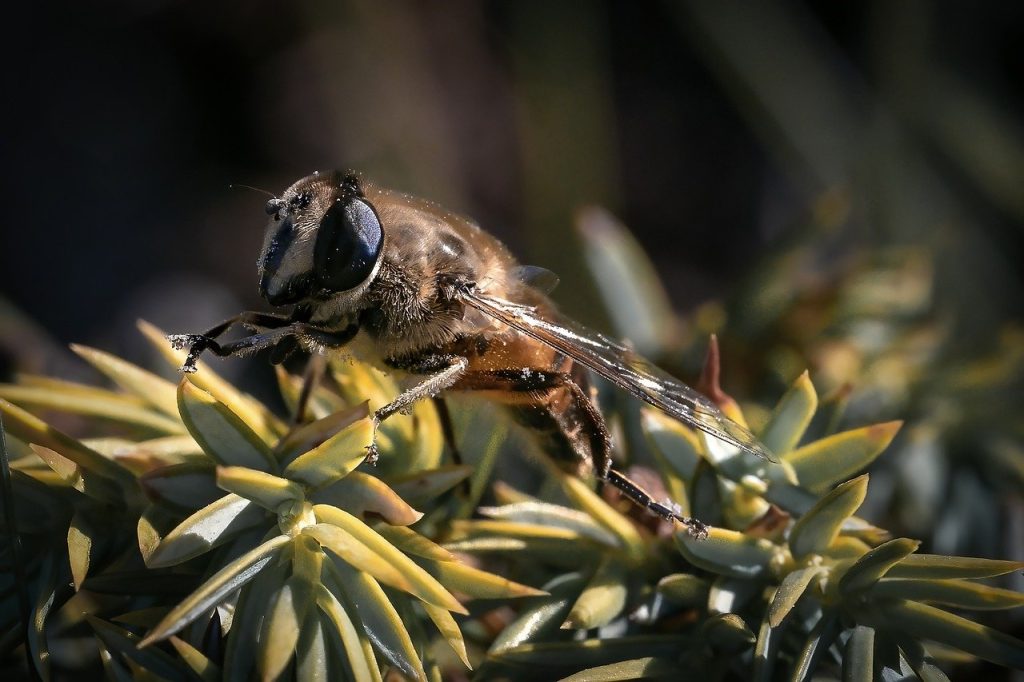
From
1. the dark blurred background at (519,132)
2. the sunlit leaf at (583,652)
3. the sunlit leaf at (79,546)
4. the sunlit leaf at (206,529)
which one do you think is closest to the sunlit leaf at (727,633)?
the sunlit leaf at (583,652)

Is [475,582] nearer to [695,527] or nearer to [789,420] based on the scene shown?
[695,527]

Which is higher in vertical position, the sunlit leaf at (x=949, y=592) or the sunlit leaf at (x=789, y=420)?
the sunlit leaf at (x=789, y=420)

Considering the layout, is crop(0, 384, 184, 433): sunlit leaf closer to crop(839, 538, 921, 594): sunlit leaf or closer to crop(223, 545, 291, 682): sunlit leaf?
crop(223, 545, 291, 682): sunlit leaf

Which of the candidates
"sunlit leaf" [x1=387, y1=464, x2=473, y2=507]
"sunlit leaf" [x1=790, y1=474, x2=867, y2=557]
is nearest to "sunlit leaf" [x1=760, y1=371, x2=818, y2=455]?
"sunlit leaf" [x1=790, y1=474, x2=867, y2=557]

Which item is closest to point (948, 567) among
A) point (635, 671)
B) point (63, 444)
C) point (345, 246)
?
point (635, 671)

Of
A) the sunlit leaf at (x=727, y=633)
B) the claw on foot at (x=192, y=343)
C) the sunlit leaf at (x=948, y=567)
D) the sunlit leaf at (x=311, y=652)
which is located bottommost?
the sunlit leaf at (x=311, y=652)

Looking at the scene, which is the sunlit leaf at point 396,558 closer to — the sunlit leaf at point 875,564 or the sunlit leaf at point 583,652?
the sunlit leaf at point 583,652

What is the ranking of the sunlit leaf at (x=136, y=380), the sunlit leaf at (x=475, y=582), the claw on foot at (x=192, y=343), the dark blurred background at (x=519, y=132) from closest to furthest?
the sunlit leaf at (x=475, y=582) → the sunlit leaf at (x=136, y=380) → the claw on foot at (x=192, y=343) → the dark blurred background at (x=519, y=132)

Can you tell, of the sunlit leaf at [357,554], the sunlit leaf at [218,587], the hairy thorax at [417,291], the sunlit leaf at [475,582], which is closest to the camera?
the sunlit leaf at [218,587]
